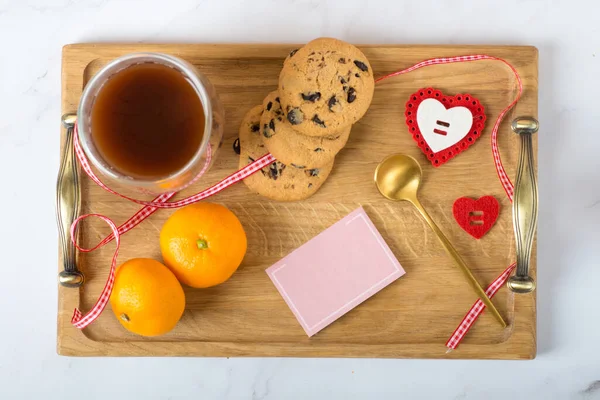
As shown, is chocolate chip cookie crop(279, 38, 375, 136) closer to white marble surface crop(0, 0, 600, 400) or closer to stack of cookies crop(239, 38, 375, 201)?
stack of cookies crop(239, 38, 375, 201)

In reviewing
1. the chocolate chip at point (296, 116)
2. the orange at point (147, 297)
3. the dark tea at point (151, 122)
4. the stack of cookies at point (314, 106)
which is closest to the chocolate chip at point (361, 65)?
the stack of cookies at point (314, 106)

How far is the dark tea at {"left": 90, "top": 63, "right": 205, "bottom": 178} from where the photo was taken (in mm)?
719

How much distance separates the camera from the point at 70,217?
0.82 metres

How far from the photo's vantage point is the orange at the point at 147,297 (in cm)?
75

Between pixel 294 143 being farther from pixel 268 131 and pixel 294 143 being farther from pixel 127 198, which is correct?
→ pixel 127 198

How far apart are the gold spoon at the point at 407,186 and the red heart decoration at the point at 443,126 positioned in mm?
34

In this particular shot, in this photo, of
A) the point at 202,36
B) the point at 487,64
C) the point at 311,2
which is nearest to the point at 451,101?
the point at 487,64

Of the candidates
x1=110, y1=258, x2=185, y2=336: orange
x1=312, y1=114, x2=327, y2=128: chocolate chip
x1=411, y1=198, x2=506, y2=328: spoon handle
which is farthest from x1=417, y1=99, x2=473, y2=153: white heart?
x1=110, y1=258, x2=185, y2=336: orange

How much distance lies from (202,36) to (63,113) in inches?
10.3

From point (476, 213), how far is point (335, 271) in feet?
0.80

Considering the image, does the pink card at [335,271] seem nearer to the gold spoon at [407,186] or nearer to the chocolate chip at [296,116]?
the gold spoon at [407,186]

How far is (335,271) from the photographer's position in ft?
2.83

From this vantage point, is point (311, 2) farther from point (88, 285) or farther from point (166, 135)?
point (88, 285)

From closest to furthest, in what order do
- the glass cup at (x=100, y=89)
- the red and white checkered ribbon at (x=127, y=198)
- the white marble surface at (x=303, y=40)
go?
the glass cup at (x=100, y=89), the red and white checkered ribbon at (x=127, y=198), the white marble surface at (x=303, y=40)
